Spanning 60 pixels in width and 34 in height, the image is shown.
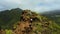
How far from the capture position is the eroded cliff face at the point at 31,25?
75.9 meters

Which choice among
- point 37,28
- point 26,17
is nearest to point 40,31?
point 37,28

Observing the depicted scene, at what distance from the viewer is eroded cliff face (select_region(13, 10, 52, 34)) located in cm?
7588

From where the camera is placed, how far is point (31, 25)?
7700cm

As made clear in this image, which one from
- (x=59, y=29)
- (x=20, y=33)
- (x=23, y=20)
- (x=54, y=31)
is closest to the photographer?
(x=20, y=33)

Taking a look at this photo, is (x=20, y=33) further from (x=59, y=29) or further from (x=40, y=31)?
(x=59, y=29)

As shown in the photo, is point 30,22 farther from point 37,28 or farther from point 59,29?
point 59,29

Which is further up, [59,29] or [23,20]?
[23,20]

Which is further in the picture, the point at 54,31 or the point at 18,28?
the point at 54,31

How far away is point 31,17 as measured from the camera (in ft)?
269

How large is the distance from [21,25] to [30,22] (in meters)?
4.05

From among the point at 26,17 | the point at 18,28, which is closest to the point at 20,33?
the point at 18,28

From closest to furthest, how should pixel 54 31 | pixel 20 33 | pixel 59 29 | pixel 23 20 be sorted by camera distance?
pixel 20 33
pixel 23 20
pixel 54 31
pixel 59 29

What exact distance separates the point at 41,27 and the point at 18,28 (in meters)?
10.1

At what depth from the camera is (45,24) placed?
8194 cm
